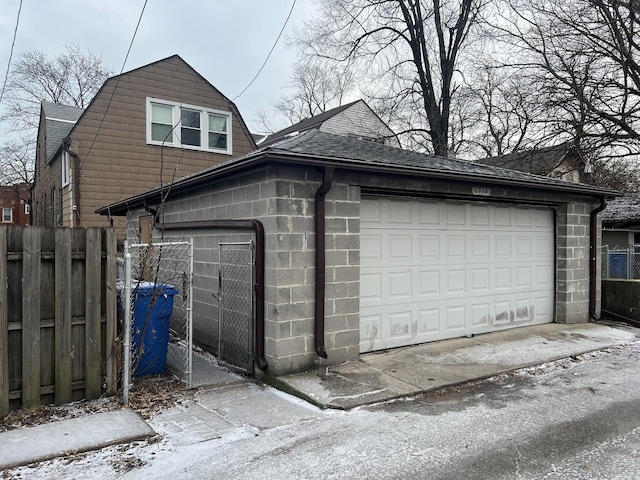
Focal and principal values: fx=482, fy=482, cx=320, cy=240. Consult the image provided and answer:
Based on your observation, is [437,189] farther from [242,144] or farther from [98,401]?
[242,144]

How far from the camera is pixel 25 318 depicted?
4.44 metres

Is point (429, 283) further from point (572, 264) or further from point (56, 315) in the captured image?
point (56, 315)

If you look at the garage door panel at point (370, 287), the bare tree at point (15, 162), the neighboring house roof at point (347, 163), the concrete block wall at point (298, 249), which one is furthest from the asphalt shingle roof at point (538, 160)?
the bare tree at point (15, 162)

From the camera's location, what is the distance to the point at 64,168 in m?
14.9

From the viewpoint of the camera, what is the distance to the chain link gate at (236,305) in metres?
5.99

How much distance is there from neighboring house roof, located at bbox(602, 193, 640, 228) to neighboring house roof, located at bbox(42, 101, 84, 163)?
19.8 metres

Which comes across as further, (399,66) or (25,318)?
(399,66)

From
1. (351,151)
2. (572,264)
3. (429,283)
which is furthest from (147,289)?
(572,264)

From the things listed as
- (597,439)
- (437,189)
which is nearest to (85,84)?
(437,189)

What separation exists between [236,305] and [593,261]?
682 cm

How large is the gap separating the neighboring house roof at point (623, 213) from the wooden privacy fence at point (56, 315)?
58.7 ft

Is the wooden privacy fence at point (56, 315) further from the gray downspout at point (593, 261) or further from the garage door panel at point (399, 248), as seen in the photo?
the gray downspout at point (593, 261)

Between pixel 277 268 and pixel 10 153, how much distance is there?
3010cm

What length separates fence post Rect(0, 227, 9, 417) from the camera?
429 centimetres
